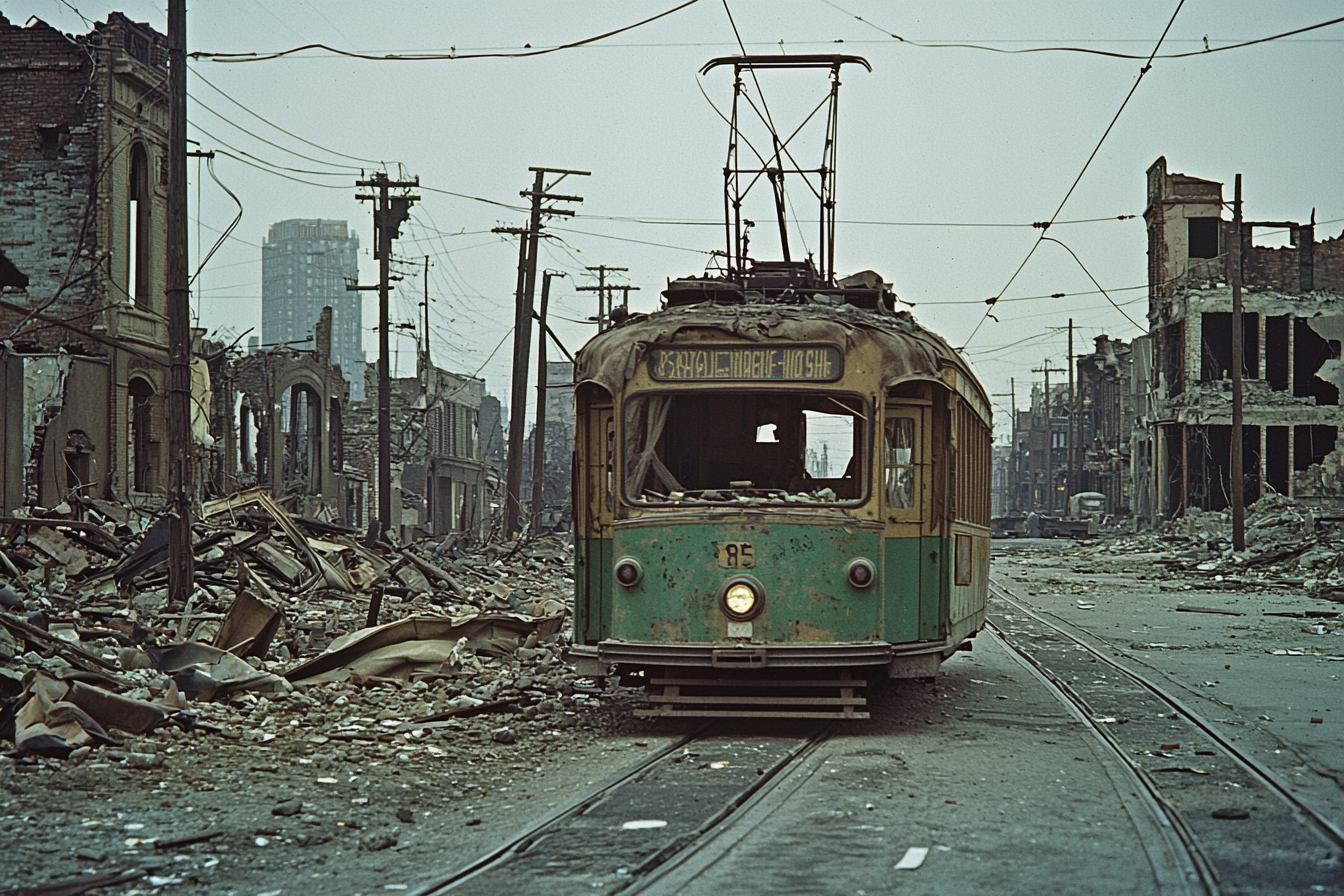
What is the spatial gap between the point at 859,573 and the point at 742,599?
74 cm

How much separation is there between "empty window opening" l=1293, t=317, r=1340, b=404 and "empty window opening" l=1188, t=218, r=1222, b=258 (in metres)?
4.76

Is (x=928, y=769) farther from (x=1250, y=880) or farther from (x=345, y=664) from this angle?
(x=345, y=664)

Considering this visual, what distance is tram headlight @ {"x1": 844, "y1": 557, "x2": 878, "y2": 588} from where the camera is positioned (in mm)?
8789

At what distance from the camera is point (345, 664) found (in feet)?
38.9

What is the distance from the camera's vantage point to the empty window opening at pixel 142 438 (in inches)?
1149

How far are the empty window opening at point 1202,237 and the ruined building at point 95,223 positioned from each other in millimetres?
37364

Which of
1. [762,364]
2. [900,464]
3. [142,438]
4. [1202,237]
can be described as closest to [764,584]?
[900,464]

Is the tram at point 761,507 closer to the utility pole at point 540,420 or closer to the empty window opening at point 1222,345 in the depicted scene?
the utility pole at point 540,420

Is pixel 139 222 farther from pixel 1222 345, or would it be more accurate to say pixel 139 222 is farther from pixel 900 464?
pixel 1222 345

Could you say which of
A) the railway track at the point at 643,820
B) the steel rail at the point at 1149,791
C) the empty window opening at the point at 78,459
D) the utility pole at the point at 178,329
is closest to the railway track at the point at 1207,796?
the steel rail at the point at 1149,791

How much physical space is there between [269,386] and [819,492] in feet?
123

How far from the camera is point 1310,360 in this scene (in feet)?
161

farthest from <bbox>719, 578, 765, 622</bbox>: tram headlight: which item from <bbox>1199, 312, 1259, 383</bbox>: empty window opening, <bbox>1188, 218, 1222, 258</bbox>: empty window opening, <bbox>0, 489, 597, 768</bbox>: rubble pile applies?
<bbox>1188, 218, 1222, 258</bbox>: empty window opening

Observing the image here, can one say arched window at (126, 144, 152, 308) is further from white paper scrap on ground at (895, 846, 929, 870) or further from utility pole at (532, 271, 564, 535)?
white paper scrap on ground at (895, 846, 929, 870)
